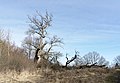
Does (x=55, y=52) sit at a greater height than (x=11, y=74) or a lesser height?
greater

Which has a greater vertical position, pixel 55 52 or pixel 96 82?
pixel 55 52

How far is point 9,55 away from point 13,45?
9.85ft

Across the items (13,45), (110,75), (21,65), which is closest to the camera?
(110,75)

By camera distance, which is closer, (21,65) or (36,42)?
(21,65)

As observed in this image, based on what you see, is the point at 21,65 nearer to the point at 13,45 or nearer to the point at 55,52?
the point at 13,45

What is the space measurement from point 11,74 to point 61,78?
4112 mm

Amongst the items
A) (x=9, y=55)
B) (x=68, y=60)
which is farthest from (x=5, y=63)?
(x=68, y=60)

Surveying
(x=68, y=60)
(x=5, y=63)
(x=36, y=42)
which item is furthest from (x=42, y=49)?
(x=5, y=63)

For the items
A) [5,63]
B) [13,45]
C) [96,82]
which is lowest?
[96,82]

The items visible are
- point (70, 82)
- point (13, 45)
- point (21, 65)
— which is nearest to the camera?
point (70, 82)

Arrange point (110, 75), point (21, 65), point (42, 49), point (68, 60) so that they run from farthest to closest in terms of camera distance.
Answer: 1. point (42, 49)
2. point (68, 60)
3. point (21, 65)
4. point (110, 75)

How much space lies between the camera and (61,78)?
2538 centimetres

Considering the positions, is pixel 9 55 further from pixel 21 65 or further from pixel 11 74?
pixel 11 74

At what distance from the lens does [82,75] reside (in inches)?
1042
